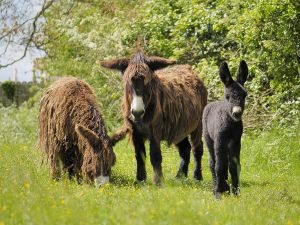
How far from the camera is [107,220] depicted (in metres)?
5.33

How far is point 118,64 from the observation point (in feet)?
29.7

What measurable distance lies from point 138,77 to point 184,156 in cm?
265

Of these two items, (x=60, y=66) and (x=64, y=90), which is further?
(x=60, y=66)

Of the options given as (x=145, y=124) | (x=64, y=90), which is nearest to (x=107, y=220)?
(x=145, y=124)

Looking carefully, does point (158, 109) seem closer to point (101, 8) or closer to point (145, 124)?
point (145, 124)

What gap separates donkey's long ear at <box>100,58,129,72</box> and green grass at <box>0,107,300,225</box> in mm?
1729

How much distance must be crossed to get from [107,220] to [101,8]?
60.7ft

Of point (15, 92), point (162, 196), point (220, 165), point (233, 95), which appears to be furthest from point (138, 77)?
point (15, 92)

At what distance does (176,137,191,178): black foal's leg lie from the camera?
34.9ft

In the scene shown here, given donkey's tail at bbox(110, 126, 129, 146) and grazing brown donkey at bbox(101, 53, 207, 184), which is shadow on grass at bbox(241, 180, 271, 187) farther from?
donkey's tail at bbox(110, 126, 129, 146)

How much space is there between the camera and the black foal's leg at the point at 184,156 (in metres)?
10.6

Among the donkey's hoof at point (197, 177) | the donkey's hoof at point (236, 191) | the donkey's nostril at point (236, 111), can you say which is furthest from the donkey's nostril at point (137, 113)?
the donkey's hoof at point (197, 177)

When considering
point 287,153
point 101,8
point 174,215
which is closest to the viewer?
point 174,215

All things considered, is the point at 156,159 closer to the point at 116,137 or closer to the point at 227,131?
the point at 116,137
